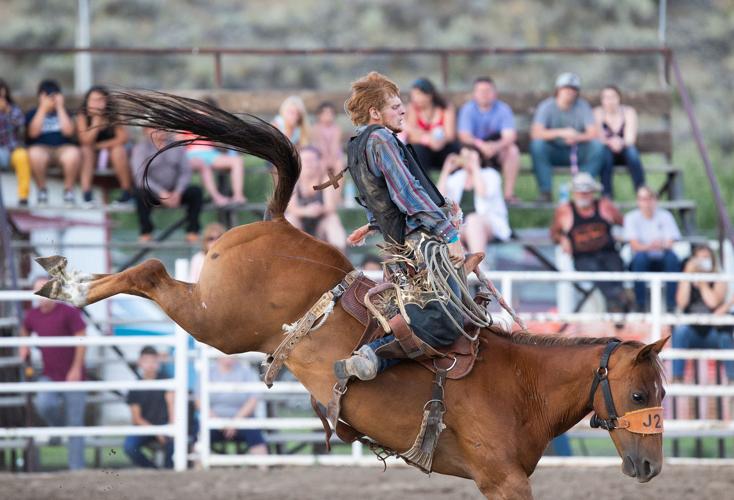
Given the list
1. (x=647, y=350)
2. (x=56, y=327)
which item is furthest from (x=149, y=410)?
(x=647, y=350)

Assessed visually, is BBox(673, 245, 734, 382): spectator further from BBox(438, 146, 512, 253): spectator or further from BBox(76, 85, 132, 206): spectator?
BBox(76, 85, 132, 206): spectator

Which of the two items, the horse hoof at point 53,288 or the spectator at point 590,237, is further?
the spectator at point 590,237

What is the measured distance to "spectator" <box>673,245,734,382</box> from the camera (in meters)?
9.34

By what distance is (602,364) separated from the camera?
4.98 meters

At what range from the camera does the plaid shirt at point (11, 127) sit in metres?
10.7

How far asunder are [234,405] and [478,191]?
301 cm

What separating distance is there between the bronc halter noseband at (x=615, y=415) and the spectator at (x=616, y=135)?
20.9 ft

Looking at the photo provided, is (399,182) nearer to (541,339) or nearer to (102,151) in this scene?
(541,339)

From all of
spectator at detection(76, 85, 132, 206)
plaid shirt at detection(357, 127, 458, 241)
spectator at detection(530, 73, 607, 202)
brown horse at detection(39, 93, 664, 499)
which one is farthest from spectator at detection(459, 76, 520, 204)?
plaid shirt at detection(357, 127, 458, 241)

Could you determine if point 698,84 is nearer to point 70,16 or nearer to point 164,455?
point 70,16

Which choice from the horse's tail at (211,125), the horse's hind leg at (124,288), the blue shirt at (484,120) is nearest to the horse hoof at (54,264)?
the horse's hind leg at (124,288)

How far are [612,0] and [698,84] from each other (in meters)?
2.86

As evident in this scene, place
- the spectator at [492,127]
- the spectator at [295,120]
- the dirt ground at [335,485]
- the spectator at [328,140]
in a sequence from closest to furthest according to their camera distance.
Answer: the dirt ground at [335,485] < the spectator at [295,120] < the spectator at [328,140] < the spectator at [492,127]

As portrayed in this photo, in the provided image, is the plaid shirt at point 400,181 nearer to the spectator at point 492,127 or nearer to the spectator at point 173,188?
the spectator at point 173,188
